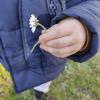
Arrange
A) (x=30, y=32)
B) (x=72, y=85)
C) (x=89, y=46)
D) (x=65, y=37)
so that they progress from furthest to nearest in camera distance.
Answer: (x=72, y=85) < (x=30, y=32) < (x=89, y=46) < (x=65, y=37)

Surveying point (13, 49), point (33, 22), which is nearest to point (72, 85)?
point (13, 49)

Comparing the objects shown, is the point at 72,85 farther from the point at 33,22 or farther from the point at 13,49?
the point at 33,22

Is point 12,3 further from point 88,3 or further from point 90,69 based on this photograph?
point 90,69

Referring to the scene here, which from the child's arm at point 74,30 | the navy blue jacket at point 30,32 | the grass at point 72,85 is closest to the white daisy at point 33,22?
the navy blue jacket at point 30,32

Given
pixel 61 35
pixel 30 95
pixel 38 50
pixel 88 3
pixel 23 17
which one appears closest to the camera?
pixel 61 35

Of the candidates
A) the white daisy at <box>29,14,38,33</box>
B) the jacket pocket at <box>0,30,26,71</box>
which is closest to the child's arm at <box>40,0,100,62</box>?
the white daisy at <box>29,14,38,33</box>

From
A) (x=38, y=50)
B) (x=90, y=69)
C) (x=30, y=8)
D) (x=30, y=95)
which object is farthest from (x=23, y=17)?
(x=90, y=69)
